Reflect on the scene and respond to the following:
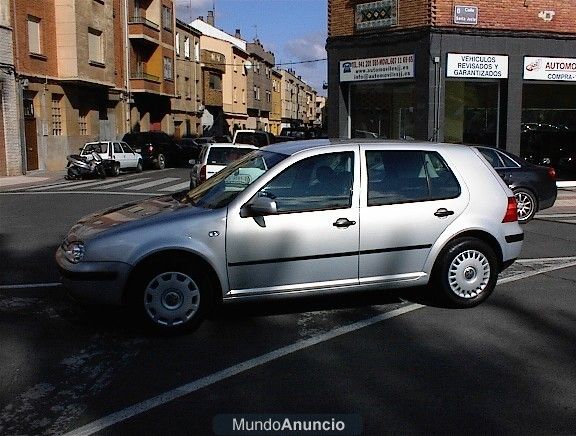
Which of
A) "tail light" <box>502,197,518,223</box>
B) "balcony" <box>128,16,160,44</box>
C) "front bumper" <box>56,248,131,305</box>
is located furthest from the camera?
"balcony" <box>128,16,160,44</box>

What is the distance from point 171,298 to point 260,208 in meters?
1.04

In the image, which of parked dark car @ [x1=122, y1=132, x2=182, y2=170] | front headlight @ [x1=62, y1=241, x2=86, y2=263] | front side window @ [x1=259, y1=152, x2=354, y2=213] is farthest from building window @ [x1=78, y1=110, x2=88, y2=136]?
front side window @ [x1=259, y1=152, x2=354, y2=213]

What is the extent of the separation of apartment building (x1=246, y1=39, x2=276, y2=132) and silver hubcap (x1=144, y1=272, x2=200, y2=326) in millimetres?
63823

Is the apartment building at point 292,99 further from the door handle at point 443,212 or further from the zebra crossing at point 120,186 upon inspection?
the door handle at point 443,212

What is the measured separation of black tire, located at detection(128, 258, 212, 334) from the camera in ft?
17.2

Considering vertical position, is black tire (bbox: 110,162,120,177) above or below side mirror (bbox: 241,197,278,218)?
below

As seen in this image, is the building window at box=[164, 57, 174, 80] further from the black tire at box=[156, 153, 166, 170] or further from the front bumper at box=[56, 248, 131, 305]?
the front bumper at box=[56, 248, 131, 305]

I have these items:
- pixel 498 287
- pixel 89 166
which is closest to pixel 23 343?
pixel 498 287

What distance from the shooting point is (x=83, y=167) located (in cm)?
2412

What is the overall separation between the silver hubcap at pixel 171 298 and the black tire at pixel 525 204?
8257 mm

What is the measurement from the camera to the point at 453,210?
5938 millimetres

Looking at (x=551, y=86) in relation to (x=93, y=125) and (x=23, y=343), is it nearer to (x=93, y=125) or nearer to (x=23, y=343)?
(x=23, y=343)

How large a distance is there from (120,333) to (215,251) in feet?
3.57

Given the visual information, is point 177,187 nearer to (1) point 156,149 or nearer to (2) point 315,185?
(1) point 156,149
